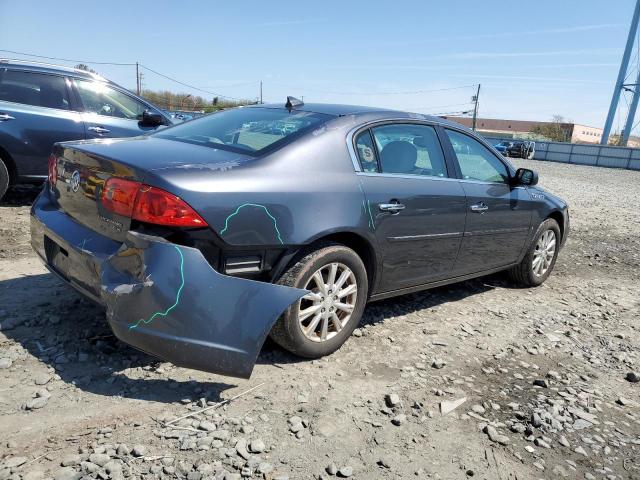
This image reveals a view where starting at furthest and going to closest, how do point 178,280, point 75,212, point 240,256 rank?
1. point 75,212
2. point 240,256
3. point 178,280

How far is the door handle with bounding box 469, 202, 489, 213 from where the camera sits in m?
4.17

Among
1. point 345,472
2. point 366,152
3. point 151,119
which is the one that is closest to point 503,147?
point 151,119

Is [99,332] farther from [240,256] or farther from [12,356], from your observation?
[240,256]

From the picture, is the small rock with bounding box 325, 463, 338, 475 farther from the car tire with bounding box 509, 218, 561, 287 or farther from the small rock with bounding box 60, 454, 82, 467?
the car tire with bounding box 509, 218, 561, 287

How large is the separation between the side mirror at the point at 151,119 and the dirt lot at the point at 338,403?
2806 millimetres

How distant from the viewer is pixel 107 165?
2732mm

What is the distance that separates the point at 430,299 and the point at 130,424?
297 centimetres

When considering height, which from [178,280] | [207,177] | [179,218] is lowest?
[178,280]

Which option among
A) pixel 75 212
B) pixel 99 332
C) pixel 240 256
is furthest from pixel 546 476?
pixel 75 212

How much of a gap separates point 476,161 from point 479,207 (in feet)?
1.53

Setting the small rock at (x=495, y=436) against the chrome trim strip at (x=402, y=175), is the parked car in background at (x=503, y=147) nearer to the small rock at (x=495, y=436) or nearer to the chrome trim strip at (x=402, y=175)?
the chrome trim strip at (x=402, y=175)

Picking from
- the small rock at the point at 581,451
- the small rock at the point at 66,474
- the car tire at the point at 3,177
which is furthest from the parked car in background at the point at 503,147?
the small rock at the point at 66,474

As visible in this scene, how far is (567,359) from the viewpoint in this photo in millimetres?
3705

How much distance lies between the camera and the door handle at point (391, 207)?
337cm
